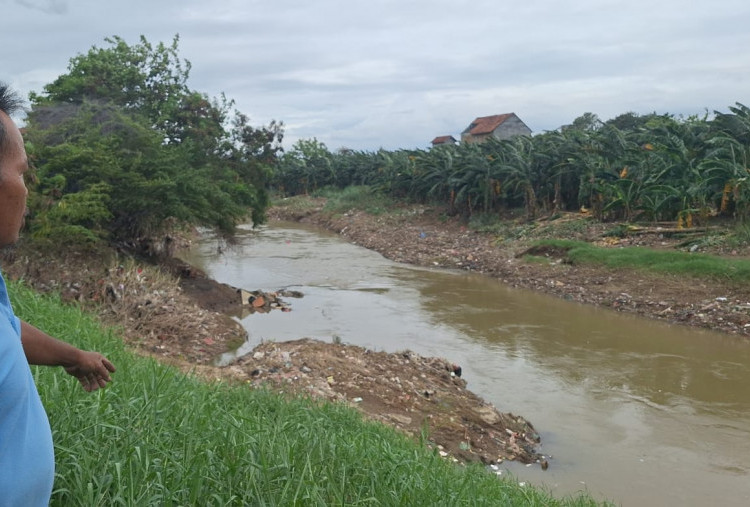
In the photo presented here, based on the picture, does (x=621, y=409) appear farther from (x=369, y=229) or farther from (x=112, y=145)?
Result: (x=369, y=229)

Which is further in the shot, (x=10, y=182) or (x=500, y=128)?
(x=500, y=128)

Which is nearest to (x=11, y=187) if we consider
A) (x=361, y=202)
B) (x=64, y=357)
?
(x=64, y=357)

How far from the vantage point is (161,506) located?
2.41 m

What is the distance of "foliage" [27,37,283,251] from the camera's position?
36.3ft

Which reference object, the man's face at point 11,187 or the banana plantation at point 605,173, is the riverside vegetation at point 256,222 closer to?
the banana plantation at point 605,173

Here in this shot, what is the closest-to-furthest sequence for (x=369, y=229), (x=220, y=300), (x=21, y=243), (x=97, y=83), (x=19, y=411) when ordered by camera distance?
(x=19, y=411)
(x=21, y=243)
(x=220, y=300)
(x=97, y=83)
(x=369, y=229)

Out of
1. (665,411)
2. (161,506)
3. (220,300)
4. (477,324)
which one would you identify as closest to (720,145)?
(477,324)

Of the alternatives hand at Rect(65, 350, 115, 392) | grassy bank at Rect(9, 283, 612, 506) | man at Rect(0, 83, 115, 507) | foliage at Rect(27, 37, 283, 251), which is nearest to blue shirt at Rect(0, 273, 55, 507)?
man at Rect(0, 83, 115, 507)

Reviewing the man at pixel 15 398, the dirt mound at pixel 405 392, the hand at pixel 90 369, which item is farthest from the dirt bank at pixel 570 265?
the man at pixel 15 398

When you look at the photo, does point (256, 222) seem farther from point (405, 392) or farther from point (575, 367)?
point (405, 392)

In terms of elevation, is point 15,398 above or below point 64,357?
above

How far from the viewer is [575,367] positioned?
9.58 meters

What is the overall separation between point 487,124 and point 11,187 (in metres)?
47.8

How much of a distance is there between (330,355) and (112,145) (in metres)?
7.14
